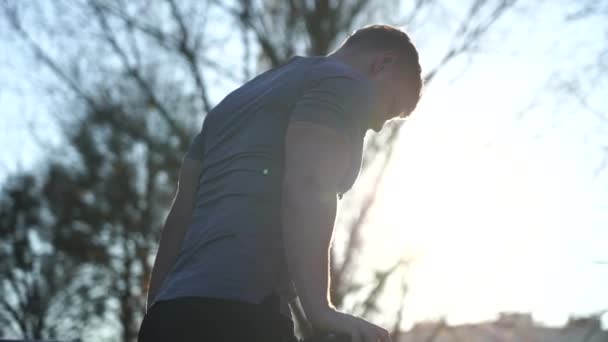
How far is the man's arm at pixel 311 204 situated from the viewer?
1540 mm

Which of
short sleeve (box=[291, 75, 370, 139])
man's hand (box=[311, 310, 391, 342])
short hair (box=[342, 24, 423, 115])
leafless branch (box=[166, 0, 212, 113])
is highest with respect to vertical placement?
leafless branch (box=[166, 0, 212, 113])

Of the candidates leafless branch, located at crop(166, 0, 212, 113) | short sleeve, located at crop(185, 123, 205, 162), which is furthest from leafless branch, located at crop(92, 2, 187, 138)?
short sleeve, located at crop(185, 123, 205, 162)

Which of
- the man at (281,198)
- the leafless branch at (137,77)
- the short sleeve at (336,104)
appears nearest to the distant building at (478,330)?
the leafless branch at (137,77)

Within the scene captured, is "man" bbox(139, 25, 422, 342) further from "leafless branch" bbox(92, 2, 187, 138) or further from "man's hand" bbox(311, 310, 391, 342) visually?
"leafless branch" bbox(92, 2, 187, 138)

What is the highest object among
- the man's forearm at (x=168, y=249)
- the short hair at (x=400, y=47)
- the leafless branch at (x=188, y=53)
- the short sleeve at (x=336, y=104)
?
the leafless branch at (x=188, y=53)

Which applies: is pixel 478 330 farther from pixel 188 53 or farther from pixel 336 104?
pixel 336 104

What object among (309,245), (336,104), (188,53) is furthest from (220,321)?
(188,53)

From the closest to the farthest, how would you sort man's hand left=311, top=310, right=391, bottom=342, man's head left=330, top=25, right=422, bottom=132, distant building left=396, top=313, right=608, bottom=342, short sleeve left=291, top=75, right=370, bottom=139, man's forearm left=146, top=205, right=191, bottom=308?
man's hand left=311, top=310, right=391, bottom=342 < short sleeve left=291, top=75, right=370, bottom=139 < man's head left=330, top=25, right=422, bottom=132 < man's forearm left=146, top=205, right=191, bottom=308 < distant building left=396, top=313, right=608, bottom=342

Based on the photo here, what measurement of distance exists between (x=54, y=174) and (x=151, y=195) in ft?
13.3

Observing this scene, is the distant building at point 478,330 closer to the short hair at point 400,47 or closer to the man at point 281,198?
Answer: the short hair at point 400,47

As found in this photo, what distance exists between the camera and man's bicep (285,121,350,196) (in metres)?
1.60

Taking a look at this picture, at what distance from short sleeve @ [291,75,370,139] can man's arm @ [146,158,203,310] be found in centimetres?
46

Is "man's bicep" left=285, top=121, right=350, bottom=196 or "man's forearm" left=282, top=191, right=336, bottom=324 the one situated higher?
"man's bicep" left=285, top=121, right=350, bottom=196

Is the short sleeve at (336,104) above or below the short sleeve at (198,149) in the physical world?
above
